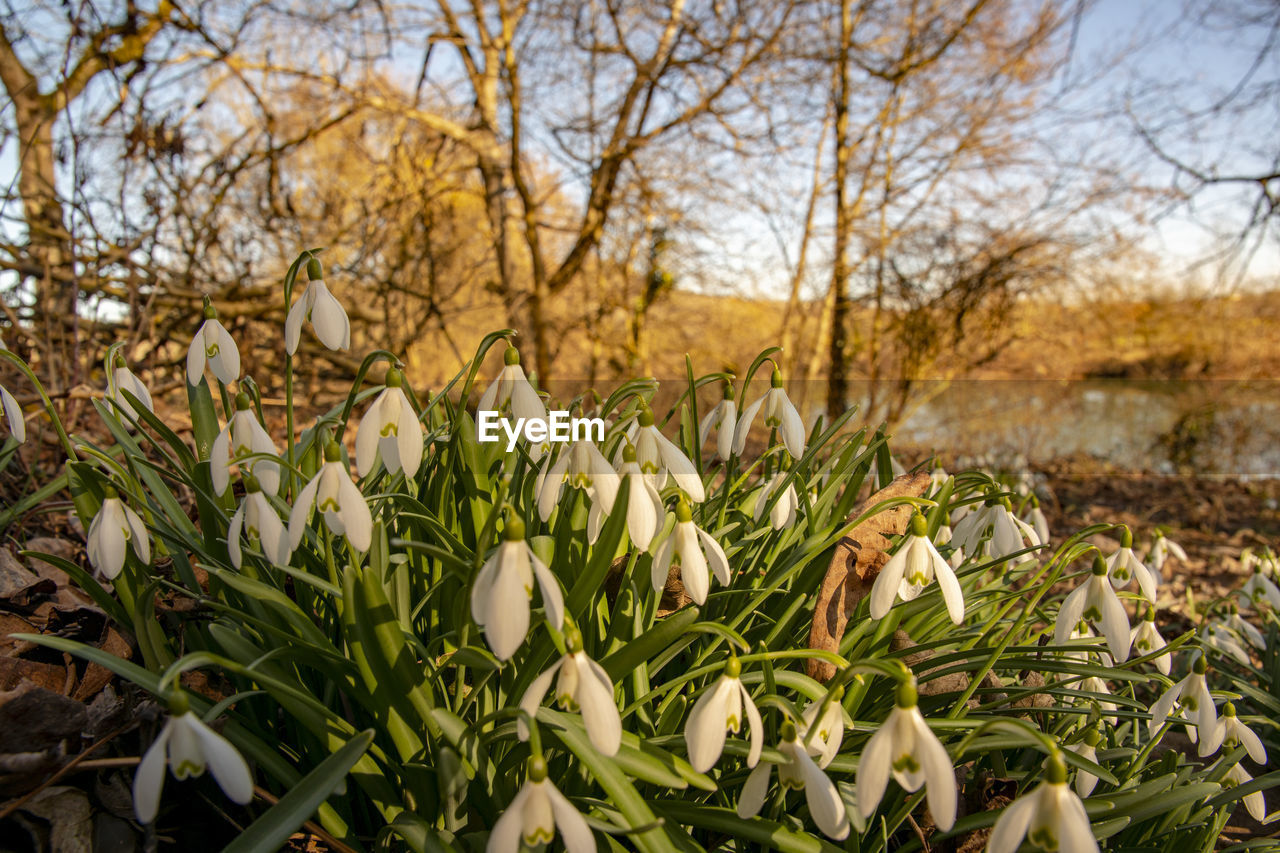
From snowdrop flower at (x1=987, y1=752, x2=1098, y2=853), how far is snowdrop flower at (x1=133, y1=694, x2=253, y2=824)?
750 mm

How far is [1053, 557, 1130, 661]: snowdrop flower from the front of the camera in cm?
104

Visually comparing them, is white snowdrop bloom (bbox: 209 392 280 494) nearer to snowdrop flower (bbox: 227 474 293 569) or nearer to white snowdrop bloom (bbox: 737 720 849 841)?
snowdrop flower (bbox: 227 474 293 569)

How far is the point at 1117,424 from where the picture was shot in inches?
293

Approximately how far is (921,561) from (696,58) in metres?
5.51

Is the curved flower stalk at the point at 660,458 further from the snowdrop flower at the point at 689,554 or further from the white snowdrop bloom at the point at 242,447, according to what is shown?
the white snowdrop bloom at the point at 242,447

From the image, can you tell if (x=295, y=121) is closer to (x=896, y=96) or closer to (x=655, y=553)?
(x=896, y=96)

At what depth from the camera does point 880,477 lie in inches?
67.5

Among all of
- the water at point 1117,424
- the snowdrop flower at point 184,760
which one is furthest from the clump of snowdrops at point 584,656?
the water at point 1117,424

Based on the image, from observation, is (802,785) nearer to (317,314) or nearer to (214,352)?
(317,314)

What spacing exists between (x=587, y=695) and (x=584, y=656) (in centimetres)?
4

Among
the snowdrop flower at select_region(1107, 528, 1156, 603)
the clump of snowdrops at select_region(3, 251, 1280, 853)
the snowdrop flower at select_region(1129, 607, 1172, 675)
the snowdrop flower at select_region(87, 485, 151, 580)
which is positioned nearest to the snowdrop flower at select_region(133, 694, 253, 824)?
the clump of snowdrops at select_region(3, 251, 1280, 853)

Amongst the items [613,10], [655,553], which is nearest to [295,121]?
[613,10]

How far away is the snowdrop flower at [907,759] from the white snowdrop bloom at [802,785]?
0.23 feet

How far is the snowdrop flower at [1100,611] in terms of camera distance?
1039 millimetres
